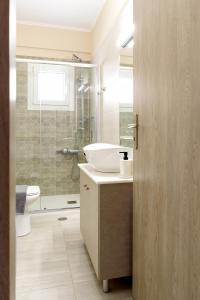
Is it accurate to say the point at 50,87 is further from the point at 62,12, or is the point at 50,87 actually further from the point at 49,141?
the point at 62,12

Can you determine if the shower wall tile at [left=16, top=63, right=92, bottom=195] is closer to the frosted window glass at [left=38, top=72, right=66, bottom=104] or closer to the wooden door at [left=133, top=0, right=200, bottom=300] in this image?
the frosted window glass at [left=38, top=72, right=66, bottom=104]

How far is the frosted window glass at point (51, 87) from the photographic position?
3283 millimetres

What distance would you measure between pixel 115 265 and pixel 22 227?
3.84 feet

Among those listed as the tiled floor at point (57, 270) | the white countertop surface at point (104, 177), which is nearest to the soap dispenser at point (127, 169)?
the white countertop surface at point (104, 177)

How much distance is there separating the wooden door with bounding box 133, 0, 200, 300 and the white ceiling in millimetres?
1744

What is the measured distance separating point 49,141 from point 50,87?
0.79m

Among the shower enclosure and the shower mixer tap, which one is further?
the shower mixer tap

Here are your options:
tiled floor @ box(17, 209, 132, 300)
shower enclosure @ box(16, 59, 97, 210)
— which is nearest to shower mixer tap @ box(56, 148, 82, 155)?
shower enclosure @ box(16, 59, 97, 210)

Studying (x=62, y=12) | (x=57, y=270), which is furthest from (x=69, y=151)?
(x=57, y=270)

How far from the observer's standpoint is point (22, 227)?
2.23 m

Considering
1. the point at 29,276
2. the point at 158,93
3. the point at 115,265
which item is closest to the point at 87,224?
the point at 115,265

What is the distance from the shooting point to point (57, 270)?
169 centimetres

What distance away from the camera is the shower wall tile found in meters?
3.23

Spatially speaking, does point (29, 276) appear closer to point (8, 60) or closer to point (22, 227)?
point (22, 227)
